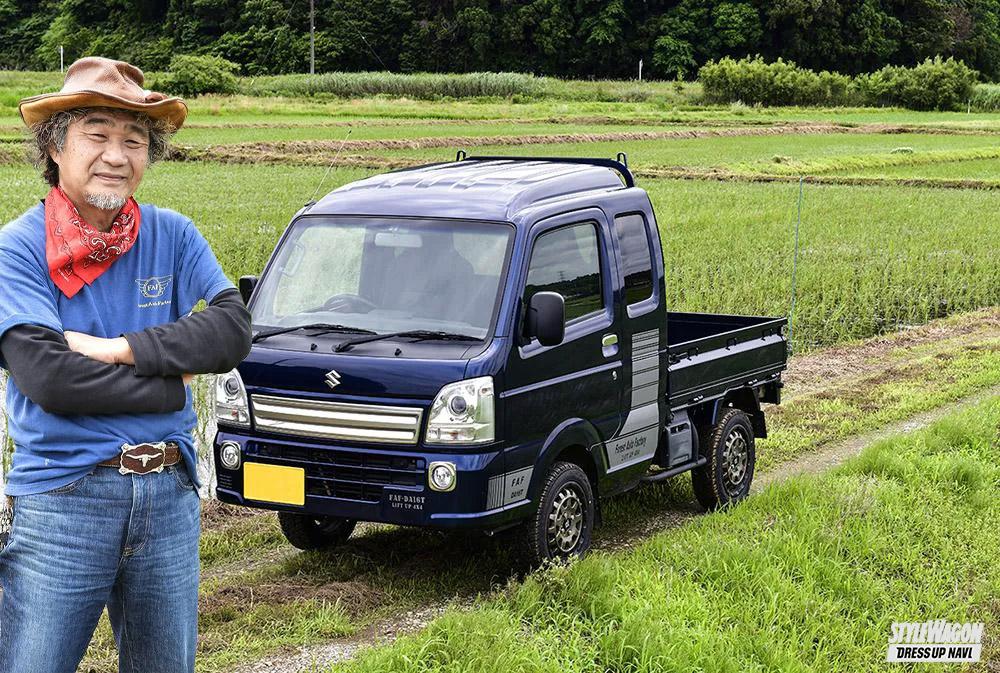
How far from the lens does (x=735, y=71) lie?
3184 inches

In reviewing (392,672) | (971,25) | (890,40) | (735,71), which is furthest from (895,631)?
(971,25)

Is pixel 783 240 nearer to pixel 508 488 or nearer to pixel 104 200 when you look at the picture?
pixel 508 488

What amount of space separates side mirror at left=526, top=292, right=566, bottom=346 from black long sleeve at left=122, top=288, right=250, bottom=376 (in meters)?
2.87

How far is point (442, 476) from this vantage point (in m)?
6.22

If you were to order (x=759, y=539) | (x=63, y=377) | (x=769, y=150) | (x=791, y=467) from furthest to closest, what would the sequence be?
(x=769, y=150) < (x=791, y=467) < (x=759, y=539) < (x=63, y=377)

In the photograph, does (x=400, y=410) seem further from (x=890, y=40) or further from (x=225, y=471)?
(x=890, y=40)

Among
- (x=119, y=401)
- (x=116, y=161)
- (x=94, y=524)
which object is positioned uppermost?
(x=116, y=161)

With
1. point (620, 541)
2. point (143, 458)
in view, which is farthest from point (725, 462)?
point (143, 458)

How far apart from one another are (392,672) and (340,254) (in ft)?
9.44

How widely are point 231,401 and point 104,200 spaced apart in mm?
3356

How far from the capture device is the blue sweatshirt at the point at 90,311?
3.35 m

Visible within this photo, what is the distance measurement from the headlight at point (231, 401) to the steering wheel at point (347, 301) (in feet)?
2.12

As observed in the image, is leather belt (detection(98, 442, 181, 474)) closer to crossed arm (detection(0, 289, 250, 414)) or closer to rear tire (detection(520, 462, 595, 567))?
crossed arm (detection(0, 289, 250, 414))

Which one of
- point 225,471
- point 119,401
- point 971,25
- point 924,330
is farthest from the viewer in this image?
point 971,25
